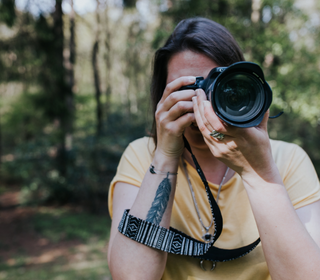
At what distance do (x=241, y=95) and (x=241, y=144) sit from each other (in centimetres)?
18

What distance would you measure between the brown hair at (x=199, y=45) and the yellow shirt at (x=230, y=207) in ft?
0.94

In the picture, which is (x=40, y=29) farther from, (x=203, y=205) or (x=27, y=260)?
(x=203, y=205)

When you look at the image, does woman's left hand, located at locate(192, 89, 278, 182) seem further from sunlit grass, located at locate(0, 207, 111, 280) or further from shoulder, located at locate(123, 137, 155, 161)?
sunlit grass, located at locate(0, 207, 111, 280)

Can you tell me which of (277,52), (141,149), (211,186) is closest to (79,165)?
(277,52)

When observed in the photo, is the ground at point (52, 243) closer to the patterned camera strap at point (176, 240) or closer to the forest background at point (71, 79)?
the forest background at point (71, 79)

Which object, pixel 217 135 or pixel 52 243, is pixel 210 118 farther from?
pixel 52 243

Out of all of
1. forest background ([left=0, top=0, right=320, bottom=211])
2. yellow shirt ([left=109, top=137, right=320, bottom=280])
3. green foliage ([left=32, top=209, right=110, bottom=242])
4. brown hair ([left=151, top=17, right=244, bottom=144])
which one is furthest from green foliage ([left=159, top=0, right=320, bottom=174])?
green foliage ([left=32, top=209, right=110, bottom=242])

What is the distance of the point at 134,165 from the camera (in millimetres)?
1212

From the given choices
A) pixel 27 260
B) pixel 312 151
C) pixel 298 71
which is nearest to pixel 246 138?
pixel 27 260

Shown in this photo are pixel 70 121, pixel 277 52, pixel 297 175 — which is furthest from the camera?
pixel 70 121

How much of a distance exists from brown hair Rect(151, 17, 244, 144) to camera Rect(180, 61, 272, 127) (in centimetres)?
32

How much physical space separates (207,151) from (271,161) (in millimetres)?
370

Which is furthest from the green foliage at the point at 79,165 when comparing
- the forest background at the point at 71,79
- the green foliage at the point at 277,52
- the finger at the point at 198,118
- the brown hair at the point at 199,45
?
the finger at the point at 198,118

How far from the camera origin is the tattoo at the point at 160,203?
1.00 meters
